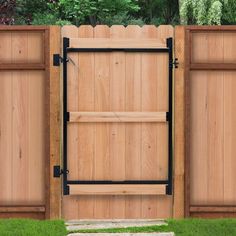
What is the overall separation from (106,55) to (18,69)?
0.93 meters

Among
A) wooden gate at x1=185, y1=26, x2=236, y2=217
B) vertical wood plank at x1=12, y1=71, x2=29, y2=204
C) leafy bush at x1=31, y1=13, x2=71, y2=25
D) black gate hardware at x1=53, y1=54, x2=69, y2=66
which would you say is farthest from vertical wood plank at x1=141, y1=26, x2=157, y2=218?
leafy bush at x1=31, y1=13, x2=71, y2=25

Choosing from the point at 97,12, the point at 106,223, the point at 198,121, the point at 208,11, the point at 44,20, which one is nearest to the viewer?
the point at 106,223

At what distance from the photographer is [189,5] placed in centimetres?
2656

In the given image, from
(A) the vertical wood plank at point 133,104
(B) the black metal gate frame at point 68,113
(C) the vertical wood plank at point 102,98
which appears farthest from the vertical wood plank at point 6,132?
(A) the vertical wood plank at point 133,104

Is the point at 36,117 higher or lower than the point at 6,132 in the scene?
higher

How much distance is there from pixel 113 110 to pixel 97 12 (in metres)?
18.5

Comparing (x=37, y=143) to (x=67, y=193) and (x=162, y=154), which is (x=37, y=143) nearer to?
→ (x=67, y=193)

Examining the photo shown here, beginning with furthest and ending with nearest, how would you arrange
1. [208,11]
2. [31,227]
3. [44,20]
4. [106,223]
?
1. [208,11]
2. [44,20]
3. [106,223]
4. [31,227]

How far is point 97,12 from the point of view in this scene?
26.4 metres

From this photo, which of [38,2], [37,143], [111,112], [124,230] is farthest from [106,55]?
[38,2]

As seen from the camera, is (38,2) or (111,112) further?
(38,2)

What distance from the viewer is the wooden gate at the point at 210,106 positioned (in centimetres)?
833

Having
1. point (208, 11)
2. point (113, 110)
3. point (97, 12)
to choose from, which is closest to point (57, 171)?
point (113, 110)

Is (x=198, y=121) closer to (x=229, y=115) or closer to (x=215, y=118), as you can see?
(x=215, y=118)
